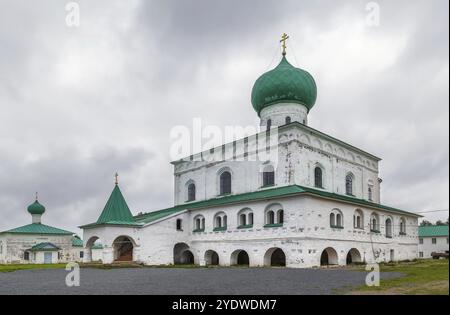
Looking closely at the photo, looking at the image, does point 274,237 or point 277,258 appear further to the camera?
point 277,258

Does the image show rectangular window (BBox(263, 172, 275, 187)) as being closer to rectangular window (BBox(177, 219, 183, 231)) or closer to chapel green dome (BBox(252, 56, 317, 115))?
chapel green dome (BBox(252, 56, 317, 115))

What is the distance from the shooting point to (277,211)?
84.4 feet

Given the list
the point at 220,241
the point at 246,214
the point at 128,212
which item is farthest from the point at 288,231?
the point at 128,212

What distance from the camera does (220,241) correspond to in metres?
28.5

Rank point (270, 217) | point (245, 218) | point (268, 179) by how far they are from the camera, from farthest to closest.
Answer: point (268, 179) → point (245, 218) → point (270, 217)

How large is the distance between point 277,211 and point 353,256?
663 cm

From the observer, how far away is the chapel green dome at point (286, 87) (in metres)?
31.7

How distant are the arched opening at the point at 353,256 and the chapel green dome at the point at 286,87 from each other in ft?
37.6

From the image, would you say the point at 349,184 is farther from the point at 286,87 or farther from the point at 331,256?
the point at 286,87

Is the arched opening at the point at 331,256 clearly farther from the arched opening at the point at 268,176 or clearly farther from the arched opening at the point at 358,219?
the arched opening at the point at 268,176

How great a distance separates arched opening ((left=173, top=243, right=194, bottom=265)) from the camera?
3152cm

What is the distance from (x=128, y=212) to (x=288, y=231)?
1148 cm

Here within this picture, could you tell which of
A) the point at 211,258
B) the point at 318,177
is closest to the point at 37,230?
the point at 211,258
